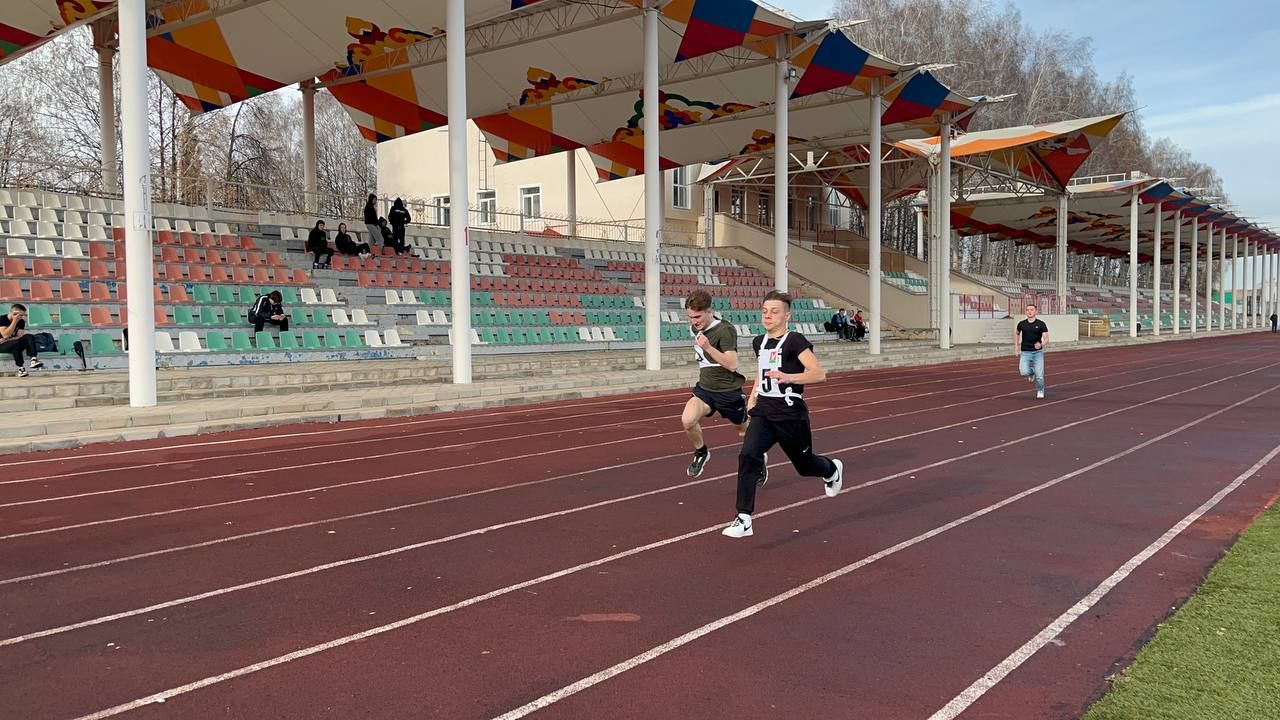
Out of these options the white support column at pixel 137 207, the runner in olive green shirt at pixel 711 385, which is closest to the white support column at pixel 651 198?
the white support column at pixel 137 207

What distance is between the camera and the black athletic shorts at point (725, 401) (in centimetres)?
807

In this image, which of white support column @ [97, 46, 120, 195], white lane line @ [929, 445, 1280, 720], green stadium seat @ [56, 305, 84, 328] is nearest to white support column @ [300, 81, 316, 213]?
white support column @ [97, 46, 120, 195]

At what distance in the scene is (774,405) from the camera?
19.6ft

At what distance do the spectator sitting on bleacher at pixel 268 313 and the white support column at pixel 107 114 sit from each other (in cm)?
729

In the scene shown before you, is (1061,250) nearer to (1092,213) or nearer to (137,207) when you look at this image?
(1092,213)

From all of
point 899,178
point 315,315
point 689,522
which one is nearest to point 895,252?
point 899,178

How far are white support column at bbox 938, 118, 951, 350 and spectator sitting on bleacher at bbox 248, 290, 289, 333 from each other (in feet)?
77.3

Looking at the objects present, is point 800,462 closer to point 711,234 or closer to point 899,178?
point 711,234

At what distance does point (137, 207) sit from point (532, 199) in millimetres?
30312

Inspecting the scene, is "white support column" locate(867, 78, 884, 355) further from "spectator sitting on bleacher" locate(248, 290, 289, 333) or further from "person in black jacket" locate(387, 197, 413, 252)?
"spectator sitting on bleacher" locate(248, 290, 289, 333)

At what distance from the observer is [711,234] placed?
4194 centimetres

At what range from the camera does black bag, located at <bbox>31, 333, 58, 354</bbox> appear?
14750mm

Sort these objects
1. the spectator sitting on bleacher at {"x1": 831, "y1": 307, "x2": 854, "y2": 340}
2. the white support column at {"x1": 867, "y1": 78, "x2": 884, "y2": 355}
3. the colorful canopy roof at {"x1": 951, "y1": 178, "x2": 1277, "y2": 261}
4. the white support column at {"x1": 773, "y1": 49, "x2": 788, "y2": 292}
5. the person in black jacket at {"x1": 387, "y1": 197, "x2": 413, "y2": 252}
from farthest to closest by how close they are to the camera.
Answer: the colorful canopy roof at {"x1": 951, "y1": 178, "x2": 1277, "y2": 261}
the spectator sitting on bleacher at {"x1": 831, "y1": 307, "x2": 854, "y2": 340}
the white support column at {"x1": 867, "y1": 78, "x2": 884, "y2": 355}
the white support column at {"x1": 773, "y1": 49, "x2": 788, "y2": 292}
the person in black jacket at {"x1": 387, "y1": 197, "x2": 413, "y2": 252}

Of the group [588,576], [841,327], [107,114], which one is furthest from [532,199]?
[588,576]
